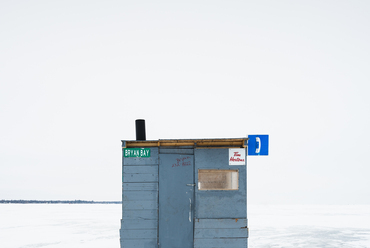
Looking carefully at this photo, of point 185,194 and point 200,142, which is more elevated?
point 200,142

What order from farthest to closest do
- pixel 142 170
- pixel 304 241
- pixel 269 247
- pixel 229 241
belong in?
pixel 304 241 → pixel 269 247 → pixel 142 170 → pixel 229 241

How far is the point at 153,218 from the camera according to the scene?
9062 millimetres

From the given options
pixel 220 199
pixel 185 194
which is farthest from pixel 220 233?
pixel 185 194

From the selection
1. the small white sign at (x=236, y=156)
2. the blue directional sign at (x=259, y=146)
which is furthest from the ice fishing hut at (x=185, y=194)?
the blue directional sign at (x=259, y=146)

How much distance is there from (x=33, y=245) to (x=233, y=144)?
446 inches

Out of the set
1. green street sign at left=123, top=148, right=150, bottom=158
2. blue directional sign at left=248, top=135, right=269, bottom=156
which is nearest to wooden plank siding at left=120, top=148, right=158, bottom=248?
green street sign at left=123, top=148, right=150, bottom=158

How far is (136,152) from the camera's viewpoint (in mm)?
9336

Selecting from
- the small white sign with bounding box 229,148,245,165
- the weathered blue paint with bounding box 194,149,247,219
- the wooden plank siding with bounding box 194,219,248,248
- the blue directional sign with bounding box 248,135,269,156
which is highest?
the blue directional sign with bounding box 248,135,269,156

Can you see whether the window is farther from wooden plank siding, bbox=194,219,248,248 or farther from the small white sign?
wooden plank siding, bbox=194,219,248,248

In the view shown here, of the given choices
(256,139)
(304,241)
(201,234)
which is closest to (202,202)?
(201,234)

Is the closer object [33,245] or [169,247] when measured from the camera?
[169,247]

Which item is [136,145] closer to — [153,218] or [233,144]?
[153,218]

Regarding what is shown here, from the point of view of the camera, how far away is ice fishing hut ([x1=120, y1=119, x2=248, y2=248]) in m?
8.84

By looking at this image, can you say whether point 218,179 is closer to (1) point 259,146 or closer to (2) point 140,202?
(1) point 259,146
